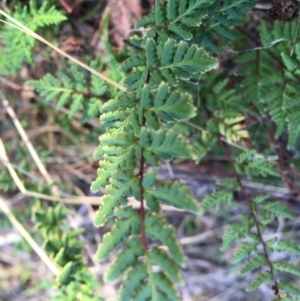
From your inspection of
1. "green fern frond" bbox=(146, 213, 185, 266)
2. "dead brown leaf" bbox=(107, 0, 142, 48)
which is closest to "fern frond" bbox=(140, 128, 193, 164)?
"green fern frond" bbox=(146, 213, 185, 266)

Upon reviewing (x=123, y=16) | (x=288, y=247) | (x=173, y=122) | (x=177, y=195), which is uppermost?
(x=123, y=16)

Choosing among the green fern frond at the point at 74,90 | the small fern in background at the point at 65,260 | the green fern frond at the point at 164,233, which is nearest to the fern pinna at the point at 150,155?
the green fern frond at the point at 164,233

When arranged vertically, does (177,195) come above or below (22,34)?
below

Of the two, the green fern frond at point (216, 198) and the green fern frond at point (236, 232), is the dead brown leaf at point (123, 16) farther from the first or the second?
the green fern frond at point (236, 232)

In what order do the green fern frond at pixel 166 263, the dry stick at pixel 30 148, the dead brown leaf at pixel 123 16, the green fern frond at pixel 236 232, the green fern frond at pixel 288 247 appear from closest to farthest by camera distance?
the green fern frond at pixel 166 263
the green fern frond at pixel 288 247
the green fern frond at pixel 236 232
the dead brown leaf at pixel 123 16
the dry stick at pixel 30 148

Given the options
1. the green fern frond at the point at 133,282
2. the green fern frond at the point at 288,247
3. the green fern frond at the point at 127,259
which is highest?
the green fern frond at the point at 127,259

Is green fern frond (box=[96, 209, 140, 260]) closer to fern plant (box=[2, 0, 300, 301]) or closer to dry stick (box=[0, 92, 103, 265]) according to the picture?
fern plant (box=[2, 0, 300, 301])

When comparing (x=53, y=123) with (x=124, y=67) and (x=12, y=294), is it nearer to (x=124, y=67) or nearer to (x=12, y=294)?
(x=12, y=294)

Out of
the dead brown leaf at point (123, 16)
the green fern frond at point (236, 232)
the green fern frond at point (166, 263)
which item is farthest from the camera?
the dead brown leaf at point (123, 16)

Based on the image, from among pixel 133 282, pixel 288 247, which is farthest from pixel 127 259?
pixel 288 247

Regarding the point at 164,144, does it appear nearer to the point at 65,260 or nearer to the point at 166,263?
the point at 166,263

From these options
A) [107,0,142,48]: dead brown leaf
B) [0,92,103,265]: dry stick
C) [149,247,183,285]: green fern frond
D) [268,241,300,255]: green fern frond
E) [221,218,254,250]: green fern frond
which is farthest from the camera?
[0,92,103,265]: dry stick

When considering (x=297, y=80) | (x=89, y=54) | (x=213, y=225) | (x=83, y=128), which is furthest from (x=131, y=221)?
(x=213, y=225)

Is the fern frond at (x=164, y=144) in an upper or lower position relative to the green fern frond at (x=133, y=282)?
upper
